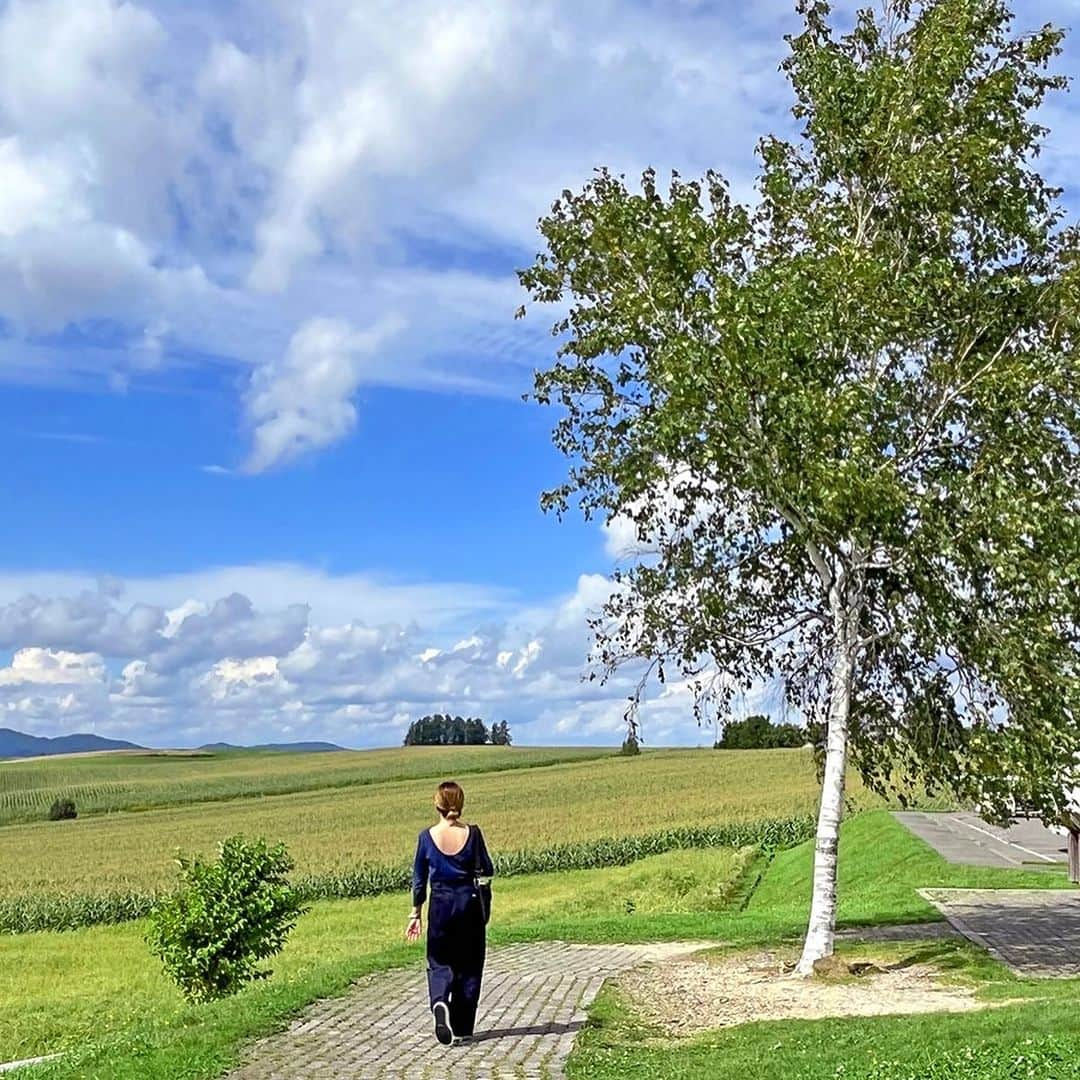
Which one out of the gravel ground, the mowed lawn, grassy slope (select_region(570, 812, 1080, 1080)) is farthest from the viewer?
the mowed lawn

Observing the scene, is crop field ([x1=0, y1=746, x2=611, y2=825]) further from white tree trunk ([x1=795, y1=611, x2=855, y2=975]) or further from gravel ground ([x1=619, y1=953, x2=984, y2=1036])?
white tree trunk ([x1=795, y1=611, x2=855, y2=975])

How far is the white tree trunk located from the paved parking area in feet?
39.7

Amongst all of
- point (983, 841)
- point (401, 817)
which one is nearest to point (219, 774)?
point (401, 817)

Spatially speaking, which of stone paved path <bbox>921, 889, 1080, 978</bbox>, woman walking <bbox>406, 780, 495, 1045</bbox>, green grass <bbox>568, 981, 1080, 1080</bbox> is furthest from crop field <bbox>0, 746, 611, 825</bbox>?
woman walking <bbox>406, 780, 495, 1045</bbox>

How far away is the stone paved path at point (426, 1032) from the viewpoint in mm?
9742

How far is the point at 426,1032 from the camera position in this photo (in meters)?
11.4

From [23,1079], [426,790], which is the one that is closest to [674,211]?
[23,1079]

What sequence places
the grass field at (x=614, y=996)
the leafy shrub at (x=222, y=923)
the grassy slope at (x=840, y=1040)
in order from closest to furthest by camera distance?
the grassy slope at (x=840, y=1040) → the grass field at (x=614, y=996) → the leafy shrub at (x=222, y=923)

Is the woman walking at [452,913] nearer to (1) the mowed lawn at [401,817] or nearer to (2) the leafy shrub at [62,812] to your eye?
(1) the mowed lawn at [401,817]

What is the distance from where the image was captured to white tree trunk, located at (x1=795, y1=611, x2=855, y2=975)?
15117mm

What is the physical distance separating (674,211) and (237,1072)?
10.3 meters

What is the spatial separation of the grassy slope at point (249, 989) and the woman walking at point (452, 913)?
167 centimetres

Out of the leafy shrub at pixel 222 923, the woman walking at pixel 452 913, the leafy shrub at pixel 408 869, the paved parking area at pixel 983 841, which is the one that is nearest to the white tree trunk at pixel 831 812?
the woman walking at pixel 452 913

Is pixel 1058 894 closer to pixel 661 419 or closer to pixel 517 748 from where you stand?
pixel 661 419
